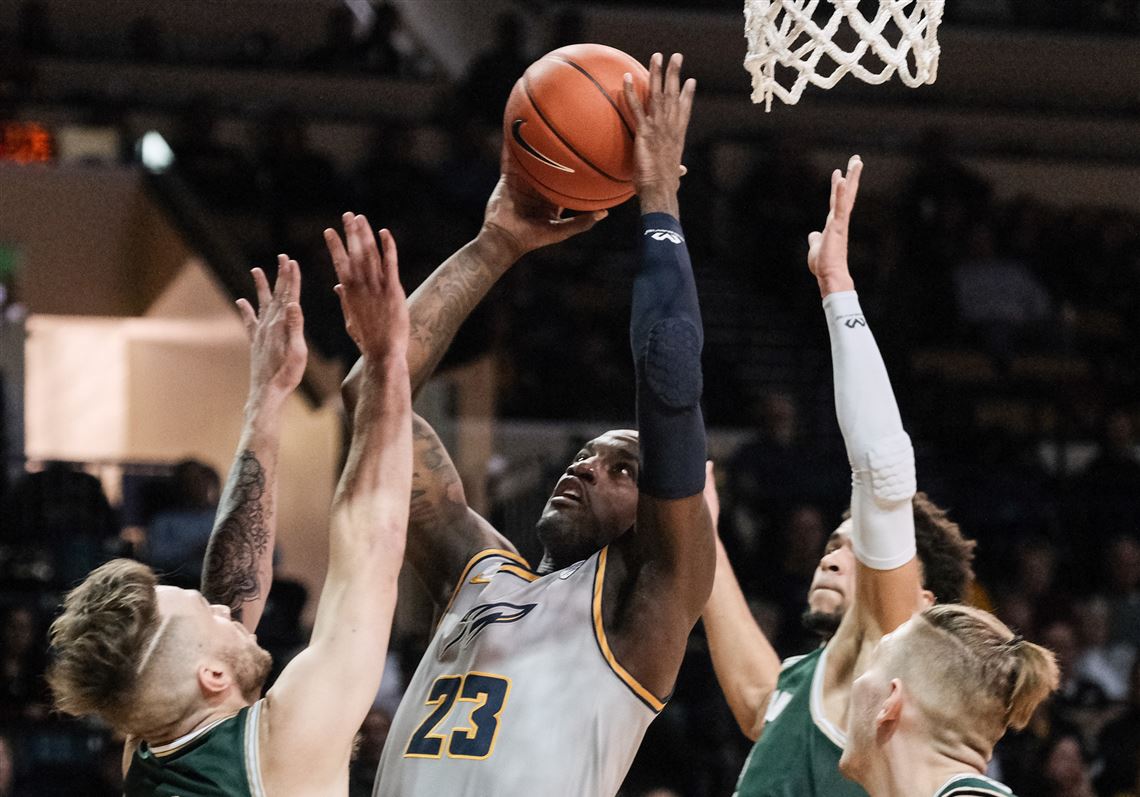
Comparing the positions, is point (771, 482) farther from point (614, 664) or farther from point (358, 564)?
point (358, 564)

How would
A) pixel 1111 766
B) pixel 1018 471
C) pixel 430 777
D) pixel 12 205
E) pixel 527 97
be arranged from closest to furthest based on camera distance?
pixel 430 777 → pixel 527 97 → pixel 1111 766 → pixel 1018 471 → pixel 12 205

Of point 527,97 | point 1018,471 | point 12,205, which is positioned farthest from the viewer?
point 12,205

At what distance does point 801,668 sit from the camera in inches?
145

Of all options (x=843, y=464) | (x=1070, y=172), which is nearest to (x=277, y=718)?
(x=843, y=464)

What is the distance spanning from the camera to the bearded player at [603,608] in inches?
114

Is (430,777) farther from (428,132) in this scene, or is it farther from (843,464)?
(428,132)

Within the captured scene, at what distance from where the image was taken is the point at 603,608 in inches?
118

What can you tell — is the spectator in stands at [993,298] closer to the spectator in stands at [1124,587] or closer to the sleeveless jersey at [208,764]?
the spectator in stands at [1124,587]

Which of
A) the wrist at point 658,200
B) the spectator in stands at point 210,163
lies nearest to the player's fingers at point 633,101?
the wrist at point 658,200

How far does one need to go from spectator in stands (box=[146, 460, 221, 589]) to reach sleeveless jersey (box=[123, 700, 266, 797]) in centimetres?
495

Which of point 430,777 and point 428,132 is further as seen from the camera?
point 428,132

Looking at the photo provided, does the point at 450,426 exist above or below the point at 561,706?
below

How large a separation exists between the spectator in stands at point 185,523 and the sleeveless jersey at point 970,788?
5492 mm

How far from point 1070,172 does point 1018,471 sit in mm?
4168
